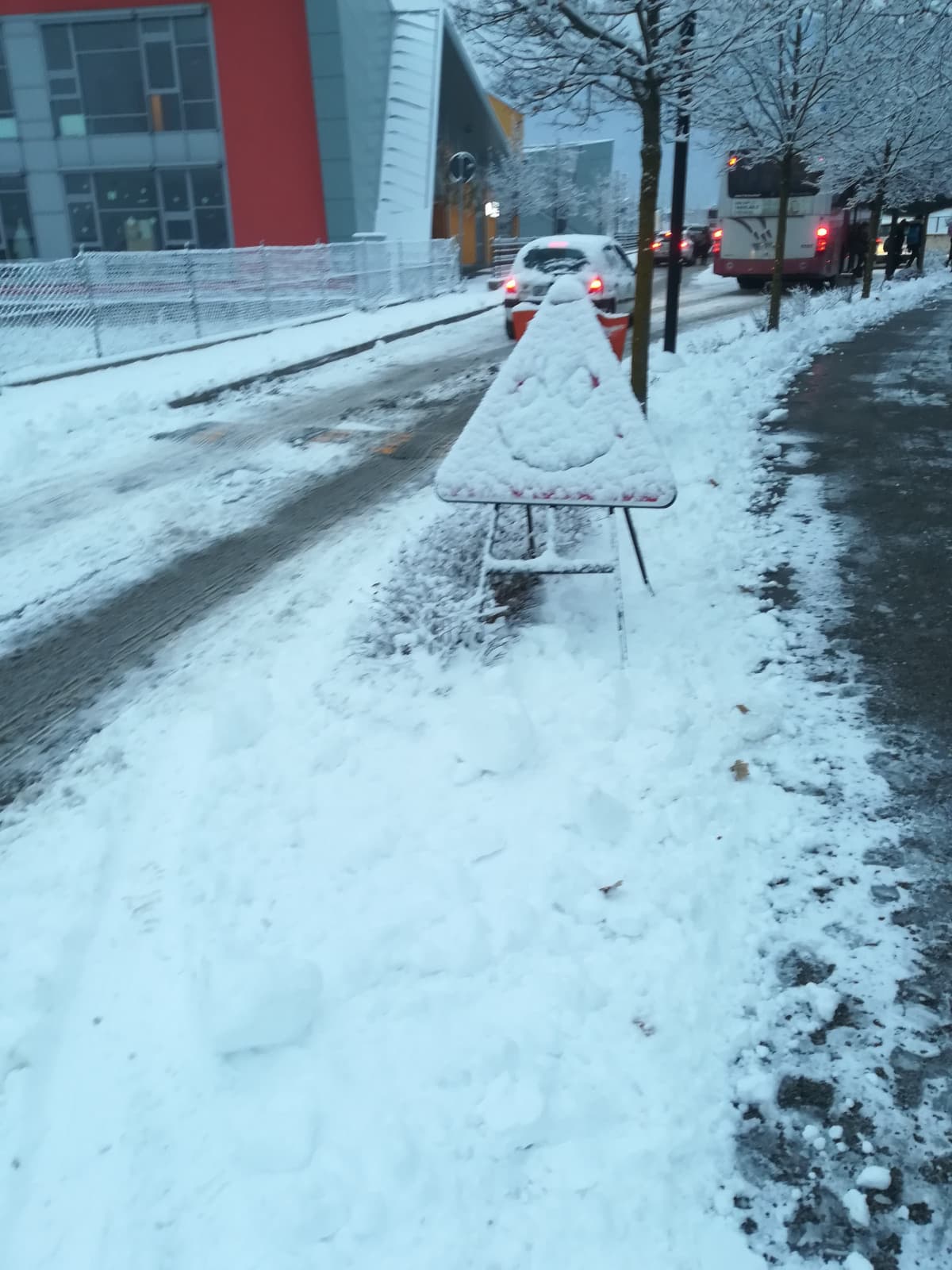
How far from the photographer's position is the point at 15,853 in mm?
3322

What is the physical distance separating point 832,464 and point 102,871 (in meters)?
6.60

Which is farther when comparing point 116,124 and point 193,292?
point 116,124

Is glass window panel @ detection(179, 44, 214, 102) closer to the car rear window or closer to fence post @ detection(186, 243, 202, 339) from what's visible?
fence post @ detection(186, 243, 202, 339)

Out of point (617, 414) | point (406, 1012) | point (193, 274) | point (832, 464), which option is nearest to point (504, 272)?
point (193, 274)

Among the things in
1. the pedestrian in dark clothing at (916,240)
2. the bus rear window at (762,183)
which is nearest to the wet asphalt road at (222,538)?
the bus rear window at (762,183)

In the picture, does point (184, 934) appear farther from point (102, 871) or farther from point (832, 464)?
point (832, 464)

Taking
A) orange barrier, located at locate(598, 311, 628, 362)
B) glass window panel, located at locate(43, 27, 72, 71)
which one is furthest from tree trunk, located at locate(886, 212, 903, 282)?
glass window panel, located at locate(43, 27, 72, 71)

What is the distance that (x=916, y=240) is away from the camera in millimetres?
32750

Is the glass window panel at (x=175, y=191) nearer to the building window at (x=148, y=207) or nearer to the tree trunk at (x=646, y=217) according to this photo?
the building window at (x=148, y=207)

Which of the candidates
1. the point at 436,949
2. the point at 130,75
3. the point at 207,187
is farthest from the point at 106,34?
the point at 436,949

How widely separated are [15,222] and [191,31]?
7.70 meters

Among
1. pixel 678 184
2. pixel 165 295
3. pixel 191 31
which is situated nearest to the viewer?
pixel 678 184

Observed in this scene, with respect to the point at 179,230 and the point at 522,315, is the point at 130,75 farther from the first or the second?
the point at 522,315

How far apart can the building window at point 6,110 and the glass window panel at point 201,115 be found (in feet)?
17.3
